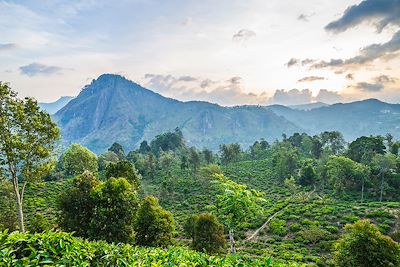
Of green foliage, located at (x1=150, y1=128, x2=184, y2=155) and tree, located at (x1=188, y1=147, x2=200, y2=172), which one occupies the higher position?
green foliage, located at (x1=150, y1=128, x2=184, y2=155)

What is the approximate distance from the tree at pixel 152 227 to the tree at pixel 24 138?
282 inches

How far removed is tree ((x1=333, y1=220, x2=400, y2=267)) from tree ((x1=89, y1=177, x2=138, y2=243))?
43.3ft

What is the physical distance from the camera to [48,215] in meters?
36.6

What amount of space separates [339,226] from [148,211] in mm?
23667

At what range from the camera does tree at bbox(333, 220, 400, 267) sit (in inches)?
633

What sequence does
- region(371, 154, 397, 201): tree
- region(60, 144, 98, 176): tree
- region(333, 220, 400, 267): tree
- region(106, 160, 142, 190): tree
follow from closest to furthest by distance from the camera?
1. region(333, 220, 400, 267): tree
2. region(106, 160, 142, 190): tree
3. region(371, 154, 397, 201): tree
4. region(60, 144, 98, 176): tree

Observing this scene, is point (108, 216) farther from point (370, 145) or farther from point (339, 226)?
point (370, 145)

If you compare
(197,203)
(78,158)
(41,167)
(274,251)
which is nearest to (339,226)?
(274,251)

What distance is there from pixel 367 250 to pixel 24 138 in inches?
841

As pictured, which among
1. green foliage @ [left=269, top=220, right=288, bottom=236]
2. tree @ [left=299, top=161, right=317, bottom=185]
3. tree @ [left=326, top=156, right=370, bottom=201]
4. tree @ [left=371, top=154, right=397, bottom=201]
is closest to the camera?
green foliage @ [left=269, top=220, right=288, bottom=236]

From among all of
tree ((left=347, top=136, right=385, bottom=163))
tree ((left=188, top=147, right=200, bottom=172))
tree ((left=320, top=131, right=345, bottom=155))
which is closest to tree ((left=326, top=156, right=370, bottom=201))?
tree ((left=347, top=136, right=385, bottom=163))

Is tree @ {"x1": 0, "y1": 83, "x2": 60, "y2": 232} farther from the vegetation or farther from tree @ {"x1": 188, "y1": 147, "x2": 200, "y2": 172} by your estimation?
tree @ {"x1": 188, "y1": 147, "x2": 200, "y2": 172}

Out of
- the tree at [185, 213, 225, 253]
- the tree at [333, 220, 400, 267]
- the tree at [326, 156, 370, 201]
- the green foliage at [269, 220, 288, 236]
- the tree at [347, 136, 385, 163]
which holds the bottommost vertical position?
the green foliage at [269, 220, 288, 236]

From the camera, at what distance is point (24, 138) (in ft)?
63.8
